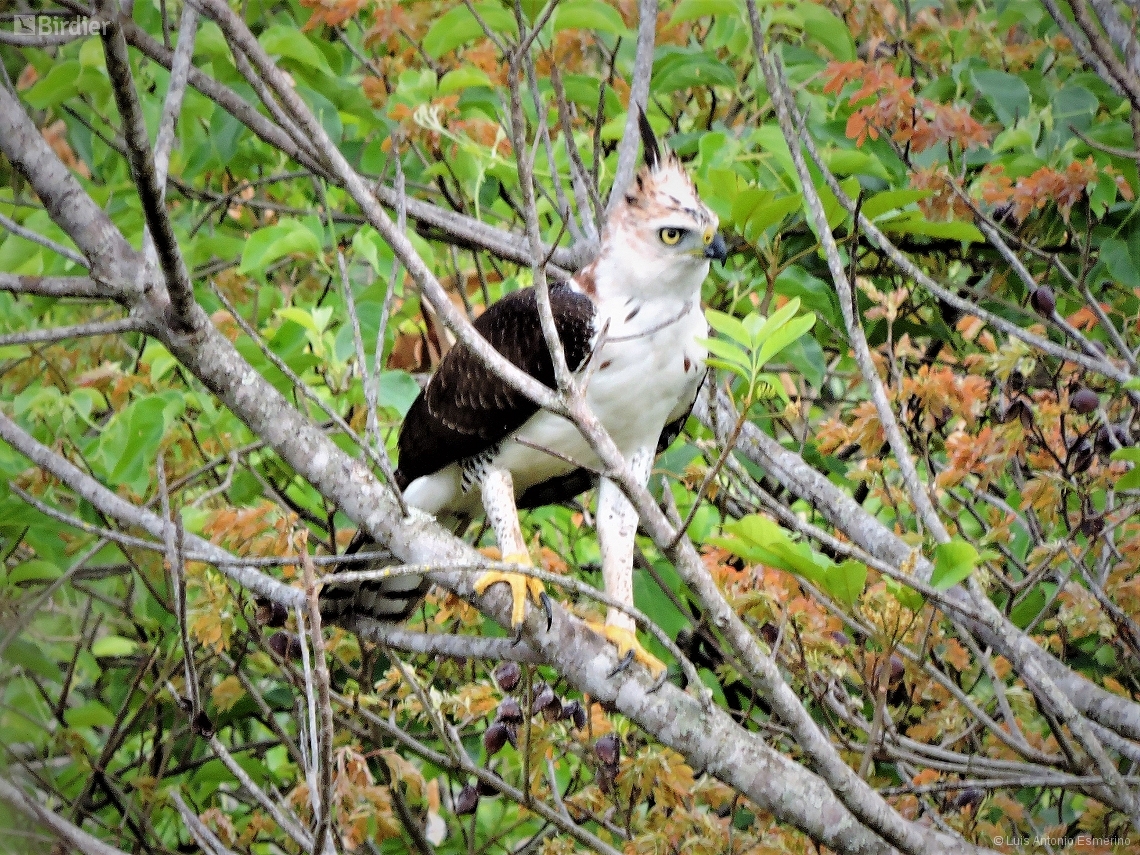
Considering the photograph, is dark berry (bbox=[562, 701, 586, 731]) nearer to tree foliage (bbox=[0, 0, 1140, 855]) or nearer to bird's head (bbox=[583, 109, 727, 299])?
tree foliage (bbox=[0, 0, 1140, 855])

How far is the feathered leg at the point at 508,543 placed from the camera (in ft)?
9.21

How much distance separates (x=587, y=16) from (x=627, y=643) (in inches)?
65.8

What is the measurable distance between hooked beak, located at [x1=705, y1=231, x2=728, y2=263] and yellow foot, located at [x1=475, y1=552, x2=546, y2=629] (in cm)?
86

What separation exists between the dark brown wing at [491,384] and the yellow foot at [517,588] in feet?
1.57

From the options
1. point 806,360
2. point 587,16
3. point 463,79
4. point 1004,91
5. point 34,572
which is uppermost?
point 587,16

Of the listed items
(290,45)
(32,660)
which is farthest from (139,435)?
(290,45)

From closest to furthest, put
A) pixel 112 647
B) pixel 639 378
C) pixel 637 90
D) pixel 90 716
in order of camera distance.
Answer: pixel 639 378 → pixel 637 90 → pixel 90 716 → pixel 112 647

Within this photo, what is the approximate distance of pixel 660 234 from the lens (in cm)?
309

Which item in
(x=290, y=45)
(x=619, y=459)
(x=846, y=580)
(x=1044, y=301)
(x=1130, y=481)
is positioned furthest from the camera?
(x=290, y=45)

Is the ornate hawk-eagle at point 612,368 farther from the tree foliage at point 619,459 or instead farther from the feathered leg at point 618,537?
the tree foliage at point 619,459

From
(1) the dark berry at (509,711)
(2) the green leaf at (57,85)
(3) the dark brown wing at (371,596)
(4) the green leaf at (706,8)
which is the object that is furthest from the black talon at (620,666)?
(2) the green leaf at (57,85)

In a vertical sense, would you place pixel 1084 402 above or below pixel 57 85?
below

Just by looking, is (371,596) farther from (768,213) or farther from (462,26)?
(462,26)

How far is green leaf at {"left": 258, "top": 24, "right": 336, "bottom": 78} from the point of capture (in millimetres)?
3521
